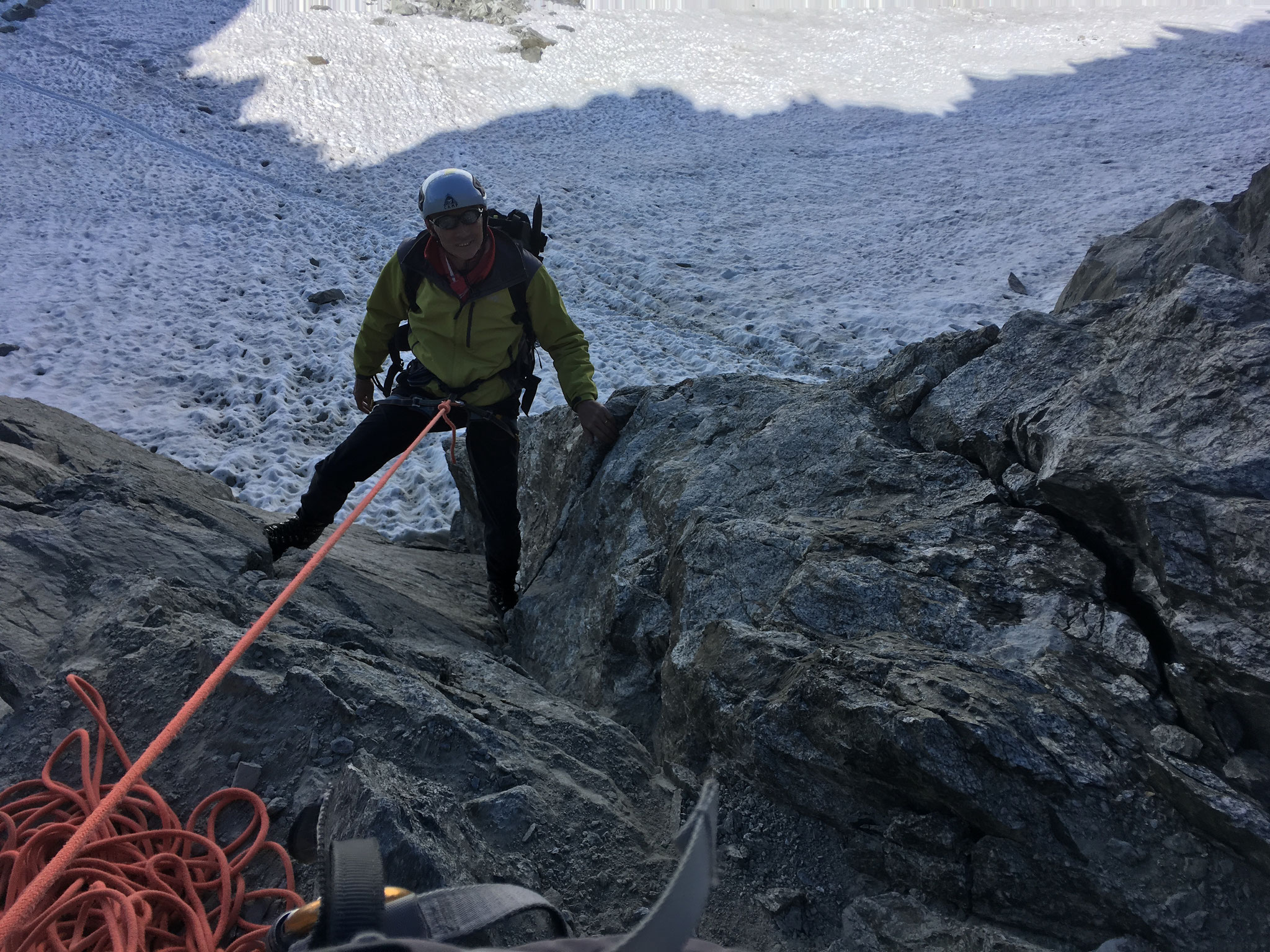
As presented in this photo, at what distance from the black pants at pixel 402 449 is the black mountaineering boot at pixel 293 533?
0.06 meters

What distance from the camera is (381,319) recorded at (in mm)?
4781

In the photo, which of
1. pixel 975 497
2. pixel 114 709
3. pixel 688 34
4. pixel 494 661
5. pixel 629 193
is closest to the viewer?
pixel 114 709

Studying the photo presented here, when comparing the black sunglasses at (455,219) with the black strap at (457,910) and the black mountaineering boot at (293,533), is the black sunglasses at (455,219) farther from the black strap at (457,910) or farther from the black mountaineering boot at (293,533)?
the black strap at (457,910)

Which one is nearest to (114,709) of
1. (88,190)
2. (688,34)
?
(88,190)

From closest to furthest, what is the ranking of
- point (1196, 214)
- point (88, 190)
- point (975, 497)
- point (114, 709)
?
point (114, 709)
point (975, 497)
point (1196, 214)
point (88, 190)

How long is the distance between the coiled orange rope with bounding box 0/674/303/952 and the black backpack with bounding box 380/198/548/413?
2.72 metres

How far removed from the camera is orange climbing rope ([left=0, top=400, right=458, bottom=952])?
1.96 meters

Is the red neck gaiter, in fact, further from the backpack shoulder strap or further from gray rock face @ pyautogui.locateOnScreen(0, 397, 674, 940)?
gray rock face @ pyautogui.locateOnScreen(0, 397, 674, 940)

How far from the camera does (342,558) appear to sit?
5305mm

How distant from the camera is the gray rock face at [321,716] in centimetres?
239

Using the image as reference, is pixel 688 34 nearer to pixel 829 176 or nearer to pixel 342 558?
pixel 829 176

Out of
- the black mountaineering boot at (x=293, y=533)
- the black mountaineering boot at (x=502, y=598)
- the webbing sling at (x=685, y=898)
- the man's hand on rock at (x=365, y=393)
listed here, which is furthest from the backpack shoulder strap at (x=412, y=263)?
the webbing sling at (x=685, y=898)

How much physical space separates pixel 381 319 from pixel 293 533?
1396 millimetres

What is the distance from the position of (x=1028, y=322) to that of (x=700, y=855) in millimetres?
3815
